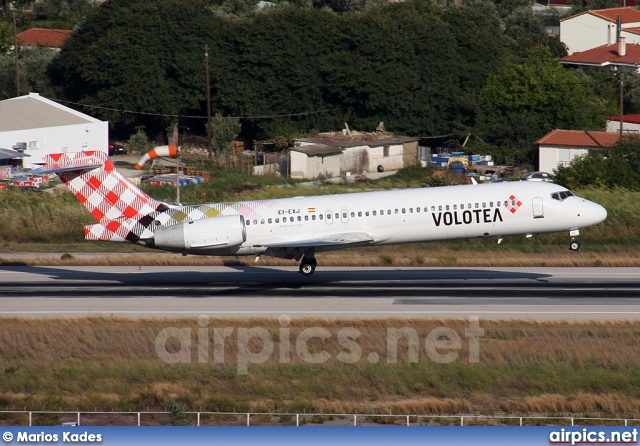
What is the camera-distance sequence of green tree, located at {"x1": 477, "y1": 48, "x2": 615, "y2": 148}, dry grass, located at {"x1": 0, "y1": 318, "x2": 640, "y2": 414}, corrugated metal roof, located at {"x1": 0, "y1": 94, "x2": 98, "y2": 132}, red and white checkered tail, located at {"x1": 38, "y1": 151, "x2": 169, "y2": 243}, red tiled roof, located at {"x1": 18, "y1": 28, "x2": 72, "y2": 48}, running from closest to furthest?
1. dry grass, located at {"x1": 0, "y1": 318, "x2": 640, "y2": 414}
2. red and white checkered tail, located at {"x1": 38, "y1": 151, "x2": 169, "y2": 243}
3. corrugated metal roof, located at {"x1": 0, "y1": 94, "x2": 98, "y2": 132}
4. green tree, located at {"x1": 477, "y1": 48, "x2": 615, "y2": 148}
5. red tiled roof, located at {"x1": 18, "y1": 28, "x2": 72, "y2": 48}

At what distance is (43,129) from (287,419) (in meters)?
62.7

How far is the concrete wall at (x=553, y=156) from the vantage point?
79.2m

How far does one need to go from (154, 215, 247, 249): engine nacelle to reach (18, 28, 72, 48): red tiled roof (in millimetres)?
88513

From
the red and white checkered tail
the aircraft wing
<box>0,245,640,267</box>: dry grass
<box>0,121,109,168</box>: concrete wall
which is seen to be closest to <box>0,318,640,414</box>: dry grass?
the aircraft wing

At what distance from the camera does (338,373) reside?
2817 cm

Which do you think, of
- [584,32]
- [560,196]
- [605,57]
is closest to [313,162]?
[560,196]

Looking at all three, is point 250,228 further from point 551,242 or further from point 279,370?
point 551,242

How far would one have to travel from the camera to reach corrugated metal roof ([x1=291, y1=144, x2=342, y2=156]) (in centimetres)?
8075

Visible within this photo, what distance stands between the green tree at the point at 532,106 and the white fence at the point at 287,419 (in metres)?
64.9

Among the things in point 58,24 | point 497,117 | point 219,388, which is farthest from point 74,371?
point 58,24

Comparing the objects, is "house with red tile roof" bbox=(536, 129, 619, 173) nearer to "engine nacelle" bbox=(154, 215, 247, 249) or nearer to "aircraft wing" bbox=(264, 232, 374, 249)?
"aircraft wing" bbox=(264, 232, 374, 249)

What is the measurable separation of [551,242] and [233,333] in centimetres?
2486

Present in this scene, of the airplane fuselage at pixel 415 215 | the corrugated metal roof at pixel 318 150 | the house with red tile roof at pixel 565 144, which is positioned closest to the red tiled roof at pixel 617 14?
the house with red tile roof at pixel 565 144

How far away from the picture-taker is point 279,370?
28.6 meters
